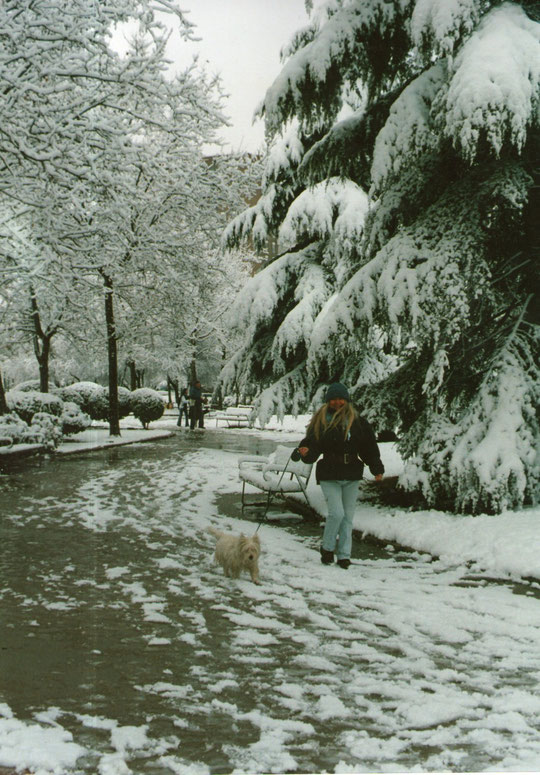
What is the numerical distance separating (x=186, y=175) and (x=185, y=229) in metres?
3.39

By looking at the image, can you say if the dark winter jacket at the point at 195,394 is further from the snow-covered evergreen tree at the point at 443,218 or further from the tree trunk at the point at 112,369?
the snow-covered evergreen tree at the point at 443,218

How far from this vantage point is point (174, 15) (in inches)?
356

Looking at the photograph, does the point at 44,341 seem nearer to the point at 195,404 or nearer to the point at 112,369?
the point at 112,369

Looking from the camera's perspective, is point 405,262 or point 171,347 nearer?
point 405,262

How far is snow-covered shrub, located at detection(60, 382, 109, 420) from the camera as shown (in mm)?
30844

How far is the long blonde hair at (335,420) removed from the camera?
7.48 m

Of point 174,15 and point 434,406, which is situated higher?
point 174,15

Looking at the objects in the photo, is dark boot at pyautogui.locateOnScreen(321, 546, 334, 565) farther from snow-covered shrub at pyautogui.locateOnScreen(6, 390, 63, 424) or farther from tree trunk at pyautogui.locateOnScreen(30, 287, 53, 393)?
tree trunk at pyautogui.locateOnScreen(30, 287, 53, 393)

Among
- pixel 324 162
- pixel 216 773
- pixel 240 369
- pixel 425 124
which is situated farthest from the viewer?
pixel 240 369

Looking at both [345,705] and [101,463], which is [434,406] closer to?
[345,705]

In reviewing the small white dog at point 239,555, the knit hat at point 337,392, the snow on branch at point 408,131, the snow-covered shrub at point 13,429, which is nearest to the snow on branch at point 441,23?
the snow on branch at point 408,131

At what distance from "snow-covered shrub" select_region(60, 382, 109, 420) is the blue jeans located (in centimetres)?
2466

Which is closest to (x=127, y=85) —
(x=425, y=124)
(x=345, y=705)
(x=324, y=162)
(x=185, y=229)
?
(x=324, y=162)

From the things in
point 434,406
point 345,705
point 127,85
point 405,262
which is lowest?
point 345,705
